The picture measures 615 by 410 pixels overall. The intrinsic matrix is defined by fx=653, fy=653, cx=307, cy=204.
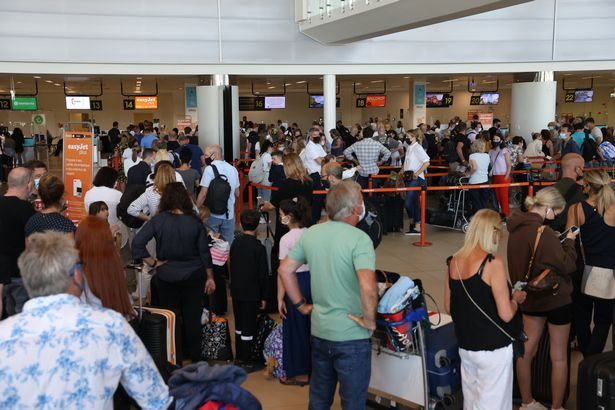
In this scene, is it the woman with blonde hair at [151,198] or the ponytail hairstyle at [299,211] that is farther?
the woman with blonde hair at [151,198]


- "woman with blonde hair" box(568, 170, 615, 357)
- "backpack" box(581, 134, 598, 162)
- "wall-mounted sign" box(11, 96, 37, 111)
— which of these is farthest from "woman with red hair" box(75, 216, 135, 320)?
"wall-mounted sign" box(11, 96, 37, 111)

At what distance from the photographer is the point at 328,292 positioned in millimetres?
3705

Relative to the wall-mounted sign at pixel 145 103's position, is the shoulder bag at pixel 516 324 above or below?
below

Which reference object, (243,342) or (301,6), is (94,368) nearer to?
(243,342)

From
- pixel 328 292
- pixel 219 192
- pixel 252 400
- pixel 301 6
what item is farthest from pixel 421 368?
pixel 301 6

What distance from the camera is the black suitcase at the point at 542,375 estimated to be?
482 cm

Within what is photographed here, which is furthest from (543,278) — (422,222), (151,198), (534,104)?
(534,104)

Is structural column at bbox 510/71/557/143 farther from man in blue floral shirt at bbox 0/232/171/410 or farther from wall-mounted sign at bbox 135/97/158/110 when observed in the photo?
man in blue floral shirt at bbox 0/232/171/410

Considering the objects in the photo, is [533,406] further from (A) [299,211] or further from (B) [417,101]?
(B) [417,101]

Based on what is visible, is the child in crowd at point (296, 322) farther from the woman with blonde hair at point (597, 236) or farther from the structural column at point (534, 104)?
the structural column at point (534, 104)

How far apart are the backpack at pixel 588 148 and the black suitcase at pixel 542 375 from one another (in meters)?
10.7

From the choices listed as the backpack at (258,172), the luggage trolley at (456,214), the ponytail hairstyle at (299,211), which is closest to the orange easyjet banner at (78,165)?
the backpack at (258,172)

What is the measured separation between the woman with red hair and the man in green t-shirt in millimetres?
1248

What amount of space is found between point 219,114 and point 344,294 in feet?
43.3
